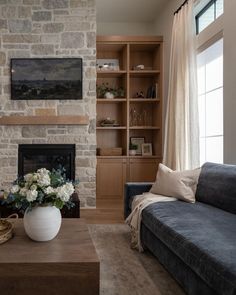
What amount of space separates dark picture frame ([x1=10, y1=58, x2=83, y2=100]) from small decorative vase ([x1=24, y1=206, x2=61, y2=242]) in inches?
127

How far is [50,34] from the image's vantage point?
16.5 ft

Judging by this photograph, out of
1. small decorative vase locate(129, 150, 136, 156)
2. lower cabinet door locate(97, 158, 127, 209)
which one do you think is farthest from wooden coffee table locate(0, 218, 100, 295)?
small decorative vase locate(129, 150, 136, 156)

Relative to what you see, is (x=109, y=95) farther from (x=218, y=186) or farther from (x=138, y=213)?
(x=218, y=186)

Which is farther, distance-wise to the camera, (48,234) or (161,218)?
(161,218)

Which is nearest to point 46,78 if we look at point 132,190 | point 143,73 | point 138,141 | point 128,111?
point 128,111

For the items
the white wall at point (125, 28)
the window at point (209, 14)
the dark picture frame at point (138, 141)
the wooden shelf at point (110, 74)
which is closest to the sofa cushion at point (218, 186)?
the window at point (209, 14)

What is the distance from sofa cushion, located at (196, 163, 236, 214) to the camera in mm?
2732

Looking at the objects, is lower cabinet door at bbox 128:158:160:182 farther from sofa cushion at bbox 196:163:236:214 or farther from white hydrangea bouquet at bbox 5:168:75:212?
white hydrangea bouquet at bbox 5:168:75:212

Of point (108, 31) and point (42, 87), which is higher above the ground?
point (108, 31)

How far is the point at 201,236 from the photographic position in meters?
2.02

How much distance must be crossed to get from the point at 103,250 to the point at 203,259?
4.94 ft

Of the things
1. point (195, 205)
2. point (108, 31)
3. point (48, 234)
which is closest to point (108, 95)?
point (108, 31)

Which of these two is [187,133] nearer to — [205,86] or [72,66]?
[205,86]

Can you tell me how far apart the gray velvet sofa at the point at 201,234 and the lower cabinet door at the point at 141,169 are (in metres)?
2.01
